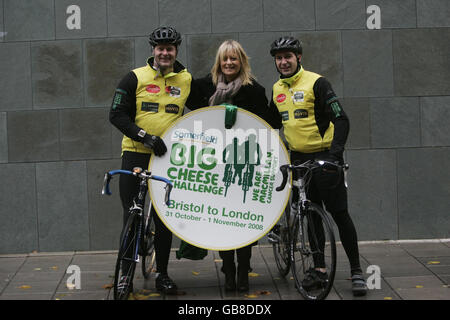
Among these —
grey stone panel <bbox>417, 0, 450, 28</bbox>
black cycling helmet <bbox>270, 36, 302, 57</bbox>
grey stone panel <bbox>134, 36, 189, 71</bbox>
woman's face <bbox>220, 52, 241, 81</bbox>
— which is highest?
grey stone panel <bbox>417, 0, 450, 28</bbox>

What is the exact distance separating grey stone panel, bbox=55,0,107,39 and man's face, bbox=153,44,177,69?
2.01 metres

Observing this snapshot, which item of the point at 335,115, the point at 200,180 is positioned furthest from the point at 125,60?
the point at 335,115

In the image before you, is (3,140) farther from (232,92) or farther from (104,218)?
(232,92)

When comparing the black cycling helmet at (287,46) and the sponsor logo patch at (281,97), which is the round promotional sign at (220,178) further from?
the black cycling helmet at (287,46)

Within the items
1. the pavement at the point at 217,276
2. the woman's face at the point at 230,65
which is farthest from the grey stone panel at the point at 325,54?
the woman's face at the point at 230,65

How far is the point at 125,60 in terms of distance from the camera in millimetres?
7145

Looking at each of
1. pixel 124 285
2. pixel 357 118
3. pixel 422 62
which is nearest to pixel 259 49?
pixel 357 118

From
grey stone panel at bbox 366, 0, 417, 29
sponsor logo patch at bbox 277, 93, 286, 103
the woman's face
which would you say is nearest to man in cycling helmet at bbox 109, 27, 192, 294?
the woman's face

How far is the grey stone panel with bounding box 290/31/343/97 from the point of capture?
23.6 feet

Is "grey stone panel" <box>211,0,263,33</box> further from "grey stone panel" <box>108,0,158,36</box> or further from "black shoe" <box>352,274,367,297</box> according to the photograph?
"black shoe" <box>352,274,367,297</box>

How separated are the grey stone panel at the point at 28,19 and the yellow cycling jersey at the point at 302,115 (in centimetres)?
309

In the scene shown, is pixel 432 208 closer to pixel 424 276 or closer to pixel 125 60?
pixel 424 276

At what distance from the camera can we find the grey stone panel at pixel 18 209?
7.15 m

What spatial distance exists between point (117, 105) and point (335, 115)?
1.73 meters
